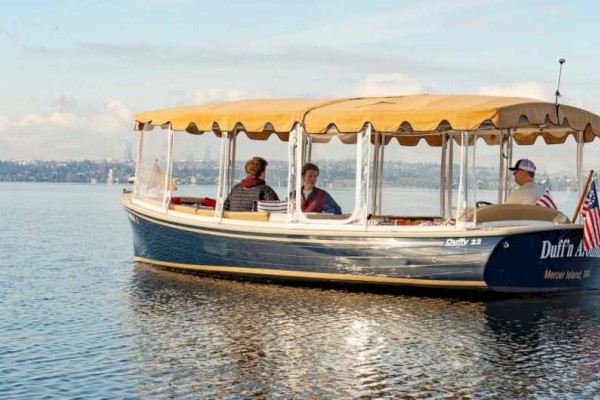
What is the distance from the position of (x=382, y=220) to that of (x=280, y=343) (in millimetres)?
5530

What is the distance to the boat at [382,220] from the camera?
1524 centimetres

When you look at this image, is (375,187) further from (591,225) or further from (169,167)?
(591,225)

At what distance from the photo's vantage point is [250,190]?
59.5 feet

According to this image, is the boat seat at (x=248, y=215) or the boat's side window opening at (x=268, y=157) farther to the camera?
the boat's side window opening at (x=268, y=157)

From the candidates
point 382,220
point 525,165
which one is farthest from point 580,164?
point 382,220

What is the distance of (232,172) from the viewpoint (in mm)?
20234

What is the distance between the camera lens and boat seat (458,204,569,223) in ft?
51.5

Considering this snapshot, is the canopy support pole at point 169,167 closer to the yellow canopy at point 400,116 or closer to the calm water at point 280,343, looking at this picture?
the yellow canopy at point 400,116

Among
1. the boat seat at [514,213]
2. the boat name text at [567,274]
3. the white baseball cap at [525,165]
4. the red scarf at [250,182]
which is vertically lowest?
the boat name text at [567,274]

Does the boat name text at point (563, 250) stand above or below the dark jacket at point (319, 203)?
below

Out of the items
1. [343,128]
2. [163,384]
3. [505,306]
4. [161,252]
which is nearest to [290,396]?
[163,384]

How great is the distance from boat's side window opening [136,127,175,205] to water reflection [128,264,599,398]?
3236mm

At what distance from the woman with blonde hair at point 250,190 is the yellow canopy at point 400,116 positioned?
104 cm

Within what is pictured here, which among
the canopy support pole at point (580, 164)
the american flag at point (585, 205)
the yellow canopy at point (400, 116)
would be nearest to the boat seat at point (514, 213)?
the american flag at point (585, 205)
